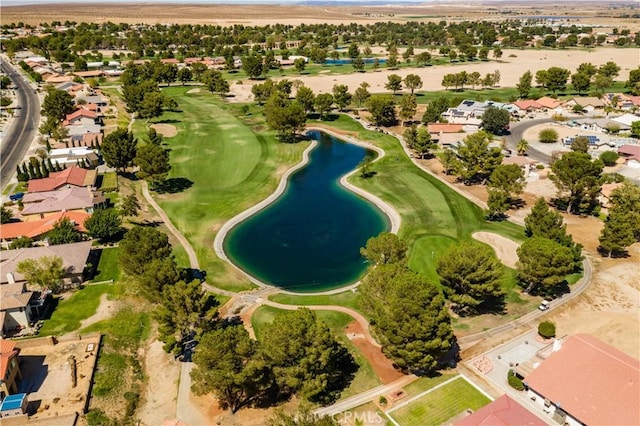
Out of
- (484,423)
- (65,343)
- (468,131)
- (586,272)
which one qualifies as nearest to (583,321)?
(586,272)

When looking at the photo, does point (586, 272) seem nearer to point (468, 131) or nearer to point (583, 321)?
point (583, 321)

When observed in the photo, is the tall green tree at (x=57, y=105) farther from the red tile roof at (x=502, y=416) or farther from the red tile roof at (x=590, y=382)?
the red tile roof at (x=590, y=382)

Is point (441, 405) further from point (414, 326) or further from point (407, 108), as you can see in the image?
point (407, 108)

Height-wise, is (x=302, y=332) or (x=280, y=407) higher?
(x=302, y=332)

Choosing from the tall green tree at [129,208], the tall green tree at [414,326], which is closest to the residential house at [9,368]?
the tall green tree at [129,208]

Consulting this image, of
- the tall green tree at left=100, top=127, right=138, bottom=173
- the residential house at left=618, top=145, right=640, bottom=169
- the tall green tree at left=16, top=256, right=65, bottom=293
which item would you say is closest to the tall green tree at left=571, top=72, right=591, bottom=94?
the residential house at left=618, top=145, right=640, bottom=169

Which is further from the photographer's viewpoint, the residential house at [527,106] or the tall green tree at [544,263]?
the residential house at [527,106]

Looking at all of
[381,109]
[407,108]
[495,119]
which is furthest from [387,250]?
[407,108]
